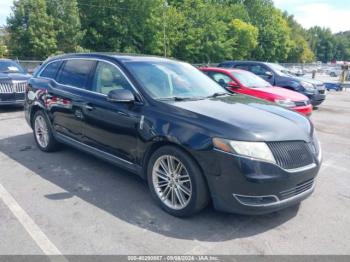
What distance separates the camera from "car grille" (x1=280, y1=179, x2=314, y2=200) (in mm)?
3039

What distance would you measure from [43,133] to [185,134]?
11.2 ft

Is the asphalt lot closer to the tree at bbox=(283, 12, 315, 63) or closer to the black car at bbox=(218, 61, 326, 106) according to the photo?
the black car at bbox=(218, 61, 326, 106)

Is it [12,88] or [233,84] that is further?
[12,88]

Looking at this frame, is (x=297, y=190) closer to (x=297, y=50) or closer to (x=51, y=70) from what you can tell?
(x=51, y=70)

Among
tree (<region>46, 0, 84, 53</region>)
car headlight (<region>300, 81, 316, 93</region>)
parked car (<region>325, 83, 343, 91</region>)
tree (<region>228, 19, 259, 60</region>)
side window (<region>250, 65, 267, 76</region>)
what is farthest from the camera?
tree (<region>228, 19, 259, 60</region>)

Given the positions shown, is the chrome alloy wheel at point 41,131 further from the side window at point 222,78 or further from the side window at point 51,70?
the side window at point 222,78

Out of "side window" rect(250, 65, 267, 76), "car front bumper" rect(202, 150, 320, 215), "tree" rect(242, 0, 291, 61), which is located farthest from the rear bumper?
"tree" rect(242, 0, 291, 61)

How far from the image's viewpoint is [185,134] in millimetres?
3162

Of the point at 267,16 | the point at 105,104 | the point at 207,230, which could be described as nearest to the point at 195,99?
the point at 105,104

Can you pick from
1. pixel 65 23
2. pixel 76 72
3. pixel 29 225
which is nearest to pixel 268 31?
pixel 65 23

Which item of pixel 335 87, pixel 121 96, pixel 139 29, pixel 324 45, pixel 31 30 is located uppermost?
pixel 324 45

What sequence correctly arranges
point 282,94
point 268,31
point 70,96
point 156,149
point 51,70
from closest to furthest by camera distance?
point 156,149, point 70,96, point 51,70, point 282,94, point 268,31

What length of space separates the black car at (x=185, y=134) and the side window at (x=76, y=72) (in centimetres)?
2

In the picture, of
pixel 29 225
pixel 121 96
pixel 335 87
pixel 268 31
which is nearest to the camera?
pixel 29 225
